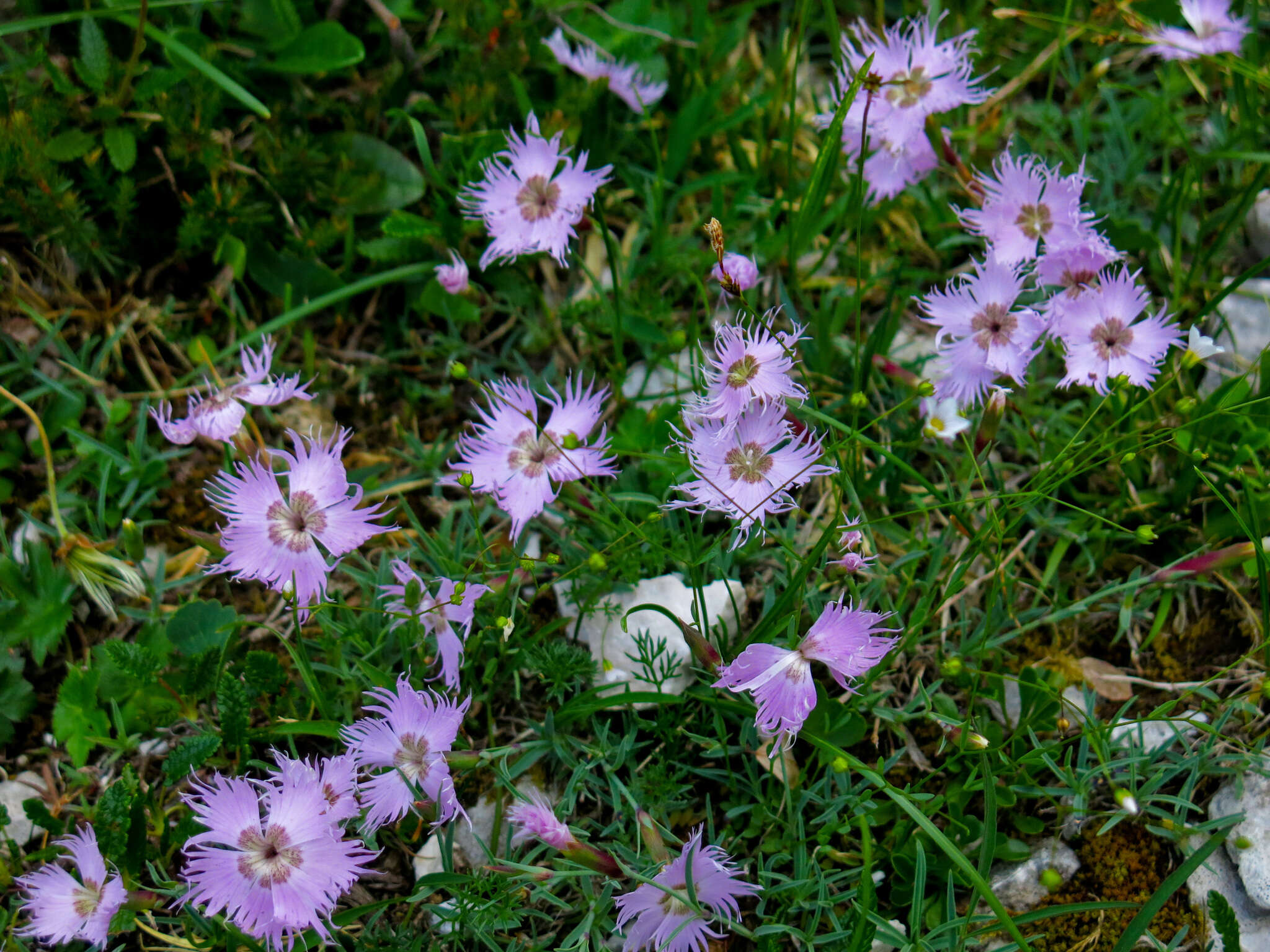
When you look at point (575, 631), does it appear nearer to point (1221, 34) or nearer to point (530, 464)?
point (530, 464)

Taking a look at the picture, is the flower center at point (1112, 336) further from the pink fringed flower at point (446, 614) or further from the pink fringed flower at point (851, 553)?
the pink fringed flower at point (446, 614)

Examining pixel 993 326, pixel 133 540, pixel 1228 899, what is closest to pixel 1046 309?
pixel 993 326

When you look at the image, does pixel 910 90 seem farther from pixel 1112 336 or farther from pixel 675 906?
pixel 675 906

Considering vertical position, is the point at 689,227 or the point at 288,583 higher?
the point at 689,227

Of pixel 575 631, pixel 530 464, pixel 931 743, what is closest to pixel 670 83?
pixel 530 464

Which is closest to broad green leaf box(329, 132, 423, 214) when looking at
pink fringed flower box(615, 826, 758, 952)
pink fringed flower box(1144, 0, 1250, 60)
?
pink fringed flower box(615, 826, 758, 952)

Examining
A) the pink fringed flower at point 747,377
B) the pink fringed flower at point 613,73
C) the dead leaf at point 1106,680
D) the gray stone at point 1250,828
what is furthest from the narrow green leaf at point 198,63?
the gray stone at point 1250,828
